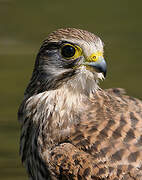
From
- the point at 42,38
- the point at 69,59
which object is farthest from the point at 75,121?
the point at 42,38

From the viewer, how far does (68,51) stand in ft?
26.3

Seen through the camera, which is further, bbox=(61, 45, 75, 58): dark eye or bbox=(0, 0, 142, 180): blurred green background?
bbox=(0, 0, 142, 180): blurred green background

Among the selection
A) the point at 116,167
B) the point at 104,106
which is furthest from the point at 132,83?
the point at 116,167

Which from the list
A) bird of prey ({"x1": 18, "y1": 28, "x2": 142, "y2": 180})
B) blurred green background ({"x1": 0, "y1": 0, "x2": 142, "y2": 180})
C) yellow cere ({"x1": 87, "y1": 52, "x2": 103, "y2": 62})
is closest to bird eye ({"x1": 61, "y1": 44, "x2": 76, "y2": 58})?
bird of prey ({"x1": 18, "y1": 28, "x2": 142, "y2": 180})

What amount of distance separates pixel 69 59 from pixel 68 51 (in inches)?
3.7

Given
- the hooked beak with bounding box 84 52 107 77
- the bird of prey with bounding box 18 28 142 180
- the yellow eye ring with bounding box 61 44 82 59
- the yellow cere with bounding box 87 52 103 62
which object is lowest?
the bird of prey with bounding box 18 28 142 180

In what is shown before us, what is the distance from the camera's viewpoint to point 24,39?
16.0 meters

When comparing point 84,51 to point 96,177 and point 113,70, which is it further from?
point 113,70

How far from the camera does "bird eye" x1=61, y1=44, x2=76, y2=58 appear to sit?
7985 millimetres

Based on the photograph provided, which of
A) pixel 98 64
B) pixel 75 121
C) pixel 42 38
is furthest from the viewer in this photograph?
pixel 42 38

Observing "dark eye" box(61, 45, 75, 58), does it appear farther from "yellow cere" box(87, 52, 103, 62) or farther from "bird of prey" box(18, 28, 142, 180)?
"yellow cere" box(87, 52, 103, 62)

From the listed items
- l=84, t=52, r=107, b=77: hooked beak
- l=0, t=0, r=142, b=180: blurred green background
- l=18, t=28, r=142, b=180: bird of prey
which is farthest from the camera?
l=0, t=0, r=142, b=180: blurred green background

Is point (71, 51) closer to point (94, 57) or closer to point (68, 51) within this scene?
point (68, 51)

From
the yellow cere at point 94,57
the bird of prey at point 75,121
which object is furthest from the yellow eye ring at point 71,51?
the yellow cere at point 94,57
